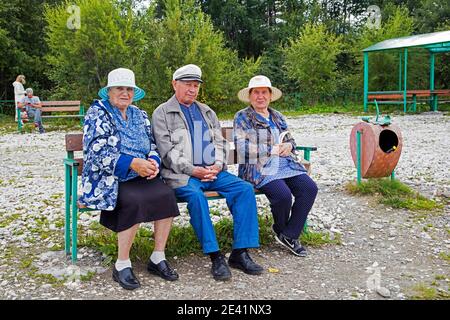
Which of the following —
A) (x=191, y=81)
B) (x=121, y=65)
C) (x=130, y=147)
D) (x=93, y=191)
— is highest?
(x=121, y=65)

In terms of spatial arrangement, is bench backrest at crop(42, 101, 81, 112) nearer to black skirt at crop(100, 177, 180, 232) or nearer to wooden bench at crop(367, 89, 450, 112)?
wooden bench at crop(367, 89, 450, 112)

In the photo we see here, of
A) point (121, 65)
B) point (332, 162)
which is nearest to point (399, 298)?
point (332, 162)

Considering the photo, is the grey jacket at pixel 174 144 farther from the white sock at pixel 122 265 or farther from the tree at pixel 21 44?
the tree at pixel 21 44

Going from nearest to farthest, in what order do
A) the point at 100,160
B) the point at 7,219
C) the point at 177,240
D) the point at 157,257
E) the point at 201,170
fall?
the point at 100,160 < the point at 157,257 < the point at 201,170 < the point at 177,240 < the point at 7,219

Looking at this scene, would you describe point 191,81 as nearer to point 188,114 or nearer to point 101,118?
point 188,114

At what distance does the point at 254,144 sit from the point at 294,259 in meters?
1.05

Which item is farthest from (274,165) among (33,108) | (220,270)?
(33,108)

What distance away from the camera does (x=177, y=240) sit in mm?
4195

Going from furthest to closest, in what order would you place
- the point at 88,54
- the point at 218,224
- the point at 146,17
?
the point at 146,17
the point at 88,54
the point at 218,224

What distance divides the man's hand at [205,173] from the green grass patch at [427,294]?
1662mm

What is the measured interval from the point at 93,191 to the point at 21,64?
2171cm

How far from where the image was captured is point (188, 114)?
4.12 metres

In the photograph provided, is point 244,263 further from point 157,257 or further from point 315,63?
point 315,63
